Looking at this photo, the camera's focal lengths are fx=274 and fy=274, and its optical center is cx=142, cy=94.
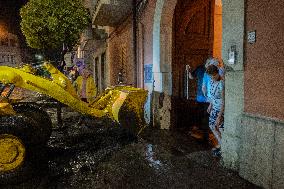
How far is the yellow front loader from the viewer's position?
450cm

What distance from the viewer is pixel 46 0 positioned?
14.3 metres

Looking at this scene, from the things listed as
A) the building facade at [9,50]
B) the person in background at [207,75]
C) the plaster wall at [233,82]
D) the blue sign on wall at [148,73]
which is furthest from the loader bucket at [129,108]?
the building facade at [9,50]

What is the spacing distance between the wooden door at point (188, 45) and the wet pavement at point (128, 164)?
3.46 feet

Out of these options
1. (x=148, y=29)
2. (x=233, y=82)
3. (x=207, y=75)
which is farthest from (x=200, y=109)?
(x=233, y=82)

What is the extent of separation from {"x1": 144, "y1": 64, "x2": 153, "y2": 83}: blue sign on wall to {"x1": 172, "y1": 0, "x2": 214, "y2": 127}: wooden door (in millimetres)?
888

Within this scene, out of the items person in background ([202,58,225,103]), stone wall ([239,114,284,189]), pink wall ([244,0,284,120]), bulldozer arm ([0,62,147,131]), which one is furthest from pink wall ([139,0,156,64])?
stone wall ([239,114,284,189])

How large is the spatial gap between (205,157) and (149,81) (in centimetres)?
390

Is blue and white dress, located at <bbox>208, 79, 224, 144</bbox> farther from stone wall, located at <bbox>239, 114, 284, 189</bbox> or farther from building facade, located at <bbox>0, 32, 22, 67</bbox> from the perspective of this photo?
building facade, located at <bbox>0, 32, 22, 67</bbox>

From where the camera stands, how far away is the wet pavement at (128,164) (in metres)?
4.23

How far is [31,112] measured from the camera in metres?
5.88

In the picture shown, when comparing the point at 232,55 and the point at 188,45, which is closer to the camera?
the point at 232,55

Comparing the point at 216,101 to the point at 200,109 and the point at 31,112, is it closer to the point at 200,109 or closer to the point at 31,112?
the point at 200,109

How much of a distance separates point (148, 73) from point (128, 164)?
4.32 m

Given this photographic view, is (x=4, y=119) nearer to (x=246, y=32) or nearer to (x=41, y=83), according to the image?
(x=41, y=83)
